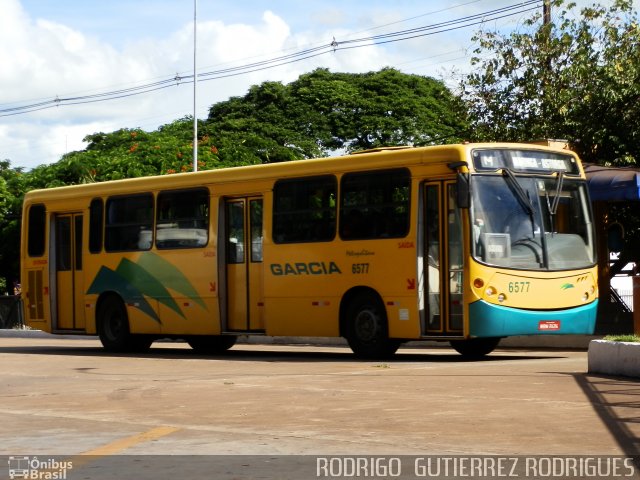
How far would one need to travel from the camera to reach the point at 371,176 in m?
19.6

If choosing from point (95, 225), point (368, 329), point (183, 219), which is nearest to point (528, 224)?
point (368, 329)

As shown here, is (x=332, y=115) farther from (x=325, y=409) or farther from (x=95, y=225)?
(x=325, y=409)

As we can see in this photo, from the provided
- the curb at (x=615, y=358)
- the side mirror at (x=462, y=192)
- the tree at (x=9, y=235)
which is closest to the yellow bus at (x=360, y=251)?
the side mirror at (x=462, y=192)

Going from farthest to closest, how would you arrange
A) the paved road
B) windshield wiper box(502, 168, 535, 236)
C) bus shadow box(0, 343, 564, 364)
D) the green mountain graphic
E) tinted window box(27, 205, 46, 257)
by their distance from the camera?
tinted window box(27, 205, 46, 257) < the green mountain graphic < bus shadow box(0, 343, 564, 364) < windshield wiper box(502, 168, 535, 236) < the paved road

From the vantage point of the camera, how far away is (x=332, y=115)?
6475 cm

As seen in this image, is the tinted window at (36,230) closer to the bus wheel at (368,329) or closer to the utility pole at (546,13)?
the bus wheel at (368,329)

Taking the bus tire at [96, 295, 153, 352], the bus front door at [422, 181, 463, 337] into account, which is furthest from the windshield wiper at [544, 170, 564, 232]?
the bus tire at [96, 295, 153, 352]

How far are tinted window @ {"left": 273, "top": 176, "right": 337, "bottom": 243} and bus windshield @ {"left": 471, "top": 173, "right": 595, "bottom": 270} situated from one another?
2691mm

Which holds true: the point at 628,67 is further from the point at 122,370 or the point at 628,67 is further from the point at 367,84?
the point at 367,84

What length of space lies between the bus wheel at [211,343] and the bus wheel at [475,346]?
5509mm

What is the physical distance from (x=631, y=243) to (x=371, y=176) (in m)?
9.64

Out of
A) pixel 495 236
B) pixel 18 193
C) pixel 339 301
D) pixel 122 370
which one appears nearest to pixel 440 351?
pixel 339 301

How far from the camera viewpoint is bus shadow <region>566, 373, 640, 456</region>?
9.67 metres

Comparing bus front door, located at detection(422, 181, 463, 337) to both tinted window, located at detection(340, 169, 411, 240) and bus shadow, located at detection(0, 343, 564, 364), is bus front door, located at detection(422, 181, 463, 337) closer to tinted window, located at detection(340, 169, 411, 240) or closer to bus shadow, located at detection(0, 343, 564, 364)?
tinted window, located at detection(340, 169, 411, 240)
